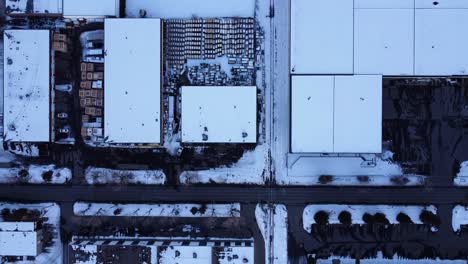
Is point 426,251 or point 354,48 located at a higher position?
point 354,48

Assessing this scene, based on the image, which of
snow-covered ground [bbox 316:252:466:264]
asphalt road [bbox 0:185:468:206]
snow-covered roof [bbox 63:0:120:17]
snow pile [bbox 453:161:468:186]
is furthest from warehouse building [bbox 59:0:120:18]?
snow pile [bbox 453:161:468:186]

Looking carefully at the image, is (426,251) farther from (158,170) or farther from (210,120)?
(158,170)

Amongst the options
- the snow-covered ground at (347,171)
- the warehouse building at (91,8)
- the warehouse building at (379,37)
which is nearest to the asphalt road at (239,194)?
the snow-covered ground at (347,171)

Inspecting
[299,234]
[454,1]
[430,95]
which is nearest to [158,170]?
[299,234]

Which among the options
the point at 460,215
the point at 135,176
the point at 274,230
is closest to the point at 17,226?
the point at 135,176

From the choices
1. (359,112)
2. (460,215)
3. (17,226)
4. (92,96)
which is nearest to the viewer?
(359,112)

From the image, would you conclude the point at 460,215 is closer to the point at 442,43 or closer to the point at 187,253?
the point at 442,43
